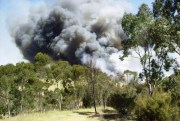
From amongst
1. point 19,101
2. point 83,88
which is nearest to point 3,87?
point 19,101

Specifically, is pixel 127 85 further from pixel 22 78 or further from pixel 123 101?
pixel 22 78

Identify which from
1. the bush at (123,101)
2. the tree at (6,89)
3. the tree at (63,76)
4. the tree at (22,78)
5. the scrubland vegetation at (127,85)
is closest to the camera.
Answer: the scrubland vegetation at (127,85)

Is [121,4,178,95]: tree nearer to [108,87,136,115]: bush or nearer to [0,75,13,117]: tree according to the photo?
[108,87,136,115]: bush

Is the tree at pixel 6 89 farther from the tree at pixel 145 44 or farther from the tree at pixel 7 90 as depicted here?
the tree at pixel 145 44

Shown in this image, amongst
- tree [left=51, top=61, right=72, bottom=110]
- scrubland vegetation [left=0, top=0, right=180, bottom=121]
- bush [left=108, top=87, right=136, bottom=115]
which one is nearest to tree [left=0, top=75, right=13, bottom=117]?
scrubland vegetation [left=0, top=0, right=180, bottom=121]

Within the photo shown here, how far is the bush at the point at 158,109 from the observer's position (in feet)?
89.2

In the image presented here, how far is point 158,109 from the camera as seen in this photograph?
2755 centimetres

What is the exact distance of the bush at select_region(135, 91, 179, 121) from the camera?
27.2 metres

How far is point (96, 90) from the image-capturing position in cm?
5641

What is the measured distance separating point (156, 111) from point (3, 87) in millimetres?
31927

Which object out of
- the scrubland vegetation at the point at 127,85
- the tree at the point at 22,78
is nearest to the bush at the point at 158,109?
the scrubland vegetation at the point at 127,85

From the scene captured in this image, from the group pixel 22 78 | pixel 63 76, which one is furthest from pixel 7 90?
pixel 63 76

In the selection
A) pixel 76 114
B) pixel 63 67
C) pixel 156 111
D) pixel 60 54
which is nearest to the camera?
pixel 156 111

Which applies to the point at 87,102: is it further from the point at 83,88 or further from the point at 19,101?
the point at 19,101
